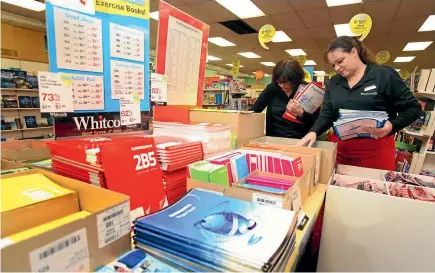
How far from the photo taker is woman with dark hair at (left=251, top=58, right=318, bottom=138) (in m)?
2.12

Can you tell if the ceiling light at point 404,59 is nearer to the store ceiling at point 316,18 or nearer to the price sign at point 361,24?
the store ceiling at point 316,18

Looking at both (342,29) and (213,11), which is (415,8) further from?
(213,11)

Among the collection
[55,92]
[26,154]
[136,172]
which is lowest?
[26,154]

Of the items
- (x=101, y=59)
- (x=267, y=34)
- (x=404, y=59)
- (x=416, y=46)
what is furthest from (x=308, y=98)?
(x=404, y=59)

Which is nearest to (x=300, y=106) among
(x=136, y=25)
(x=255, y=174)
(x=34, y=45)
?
(x=255, y=174)

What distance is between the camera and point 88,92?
41.1 inches

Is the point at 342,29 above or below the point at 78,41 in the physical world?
above

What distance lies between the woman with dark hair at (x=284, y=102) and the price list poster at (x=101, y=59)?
128cm

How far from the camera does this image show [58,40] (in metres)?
0.94

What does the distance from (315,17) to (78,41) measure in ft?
19.3

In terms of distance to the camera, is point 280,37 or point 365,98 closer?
point 365,98

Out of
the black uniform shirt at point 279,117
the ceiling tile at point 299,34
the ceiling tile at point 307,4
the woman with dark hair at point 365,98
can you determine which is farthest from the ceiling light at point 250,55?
the woman with dark hair at point 365,98

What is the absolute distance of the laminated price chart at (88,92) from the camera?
1007 mm

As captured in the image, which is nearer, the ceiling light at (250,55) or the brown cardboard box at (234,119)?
the brown cardboard box at (234,119)
